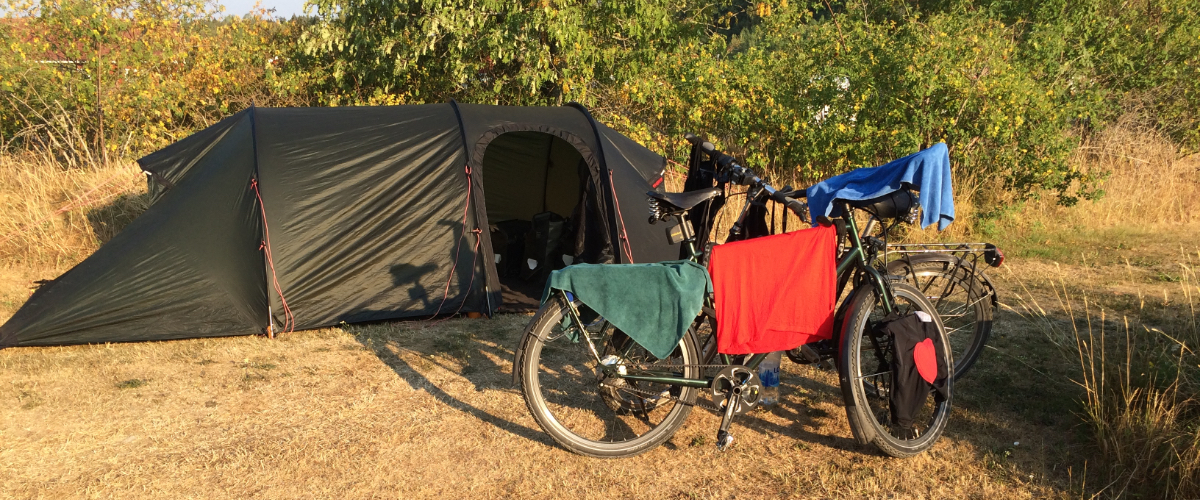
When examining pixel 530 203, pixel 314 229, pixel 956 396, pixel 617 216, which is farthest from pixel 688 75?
pixel 956 396

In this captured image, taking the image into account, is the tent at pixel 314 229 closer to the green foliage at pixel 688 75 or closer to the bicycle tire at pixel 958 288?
the bicycle tire at pixel 958 288

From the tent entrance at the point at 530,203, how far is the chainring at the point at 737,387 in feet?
11.4

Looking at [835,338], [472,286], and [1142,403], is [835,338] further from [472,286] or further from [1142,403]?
[472,286]

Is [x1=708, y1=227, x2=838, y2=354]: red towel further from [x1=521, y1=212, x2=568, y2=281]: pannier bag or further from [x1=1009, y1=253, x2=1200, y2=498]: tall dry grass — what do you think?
[x1=521, y1=212, x2=568, y2=281]: pannier bag

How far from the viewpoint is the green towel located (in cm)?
310

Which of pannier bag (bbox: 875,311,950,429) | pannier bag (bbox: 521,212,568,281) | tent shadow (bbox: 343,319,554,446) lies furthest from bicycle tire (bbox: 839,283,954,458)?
pannier bag (bbox: 521,212,568,281)

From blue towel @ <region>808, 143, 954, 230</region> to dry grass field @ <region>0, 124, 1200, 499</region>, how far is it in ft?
2.55

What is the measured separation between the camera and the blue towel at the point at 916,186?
11.3ft

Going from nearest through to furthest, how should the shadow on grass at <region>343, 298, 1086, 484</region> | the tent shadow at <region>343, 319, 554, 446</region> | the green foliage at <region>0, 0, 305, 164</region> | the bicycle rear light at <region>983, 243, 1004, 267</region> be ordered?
the shadow on grass at <region>343, 298, 1086, 484</region> < the bicycle rear light at <region>983, 243, 1004, 267</region> < the tent shadow at <region>343, 319, 554, 446</region> < the green foliage at <region>0, 0, 305, 164</region>

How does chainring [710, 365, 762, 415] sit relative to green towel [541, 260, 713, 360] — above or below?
below

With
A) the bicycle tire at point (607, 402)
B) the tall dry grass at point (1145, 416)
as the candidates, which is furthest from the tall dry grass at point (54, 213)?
the tall dry grass at point (1145, 416)

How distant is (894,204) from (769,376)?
90 cm

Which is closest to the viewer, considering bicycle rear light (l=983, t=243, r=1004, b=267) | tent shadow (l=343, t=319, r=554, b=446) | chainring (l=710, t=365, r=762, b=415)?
chainring (l=710, t=365, r=762, b=415)

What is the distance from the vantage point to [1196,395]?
10.5 feet
